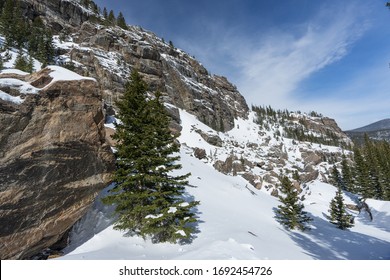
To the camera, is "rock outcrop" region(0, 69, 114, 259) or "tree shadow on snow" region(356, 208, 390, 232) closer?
"rock outcrop" region(0, 69, 114, 259)

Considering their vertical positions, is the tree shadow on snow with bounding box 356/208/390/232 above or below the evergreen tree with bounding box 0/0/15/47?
below

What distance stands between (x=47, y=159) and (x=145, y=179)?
16.0 feet

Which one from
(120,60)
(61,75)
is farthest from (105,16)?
(61,75)

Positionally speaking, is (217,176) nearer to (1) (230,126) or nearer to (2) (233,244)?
(2) (233,244)

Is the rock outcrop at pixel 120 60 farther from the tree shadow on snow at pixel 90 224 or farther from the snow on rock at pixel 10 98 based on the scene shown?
the snow on rock at pixel 10 98

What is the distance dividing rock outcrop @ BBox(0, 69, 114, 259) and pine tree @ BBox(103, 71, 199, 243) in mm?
1409

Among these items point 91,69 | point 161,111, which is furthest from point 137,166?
point 91,69

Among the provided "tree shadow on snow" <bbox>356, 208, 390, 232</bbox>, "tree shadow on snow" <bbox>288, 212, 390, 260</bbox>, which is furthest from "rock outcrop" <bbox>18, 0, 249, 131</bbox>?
"tree shadow on snow" <bbox>288, 212, 390, 260</bbox>

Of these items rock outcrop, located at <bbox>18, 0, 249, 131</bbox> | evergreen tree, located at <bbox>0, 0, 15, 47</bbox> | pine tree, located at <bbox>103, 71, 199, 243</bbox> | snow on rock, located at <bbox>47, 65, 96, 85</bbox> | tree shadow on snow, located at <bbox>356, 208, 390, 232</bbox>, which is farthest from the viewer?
rock outcrop, located at <bbox>18, 0, 249, 131</bbox>

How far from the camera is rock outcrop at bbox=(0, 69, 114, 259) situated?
1018 centimetres

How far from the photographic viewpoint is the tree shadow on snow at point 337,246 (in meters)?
16.2

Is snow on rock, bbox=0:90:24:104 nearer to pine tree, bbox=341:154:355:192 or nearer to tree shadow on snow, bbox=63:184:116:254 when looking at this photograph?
tree shadow on snow, bbox=63:184:116:254

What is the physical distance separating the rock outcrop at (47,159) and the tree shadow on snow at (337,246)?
14738mm

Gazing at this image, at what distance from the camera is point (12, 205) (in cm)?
1003
